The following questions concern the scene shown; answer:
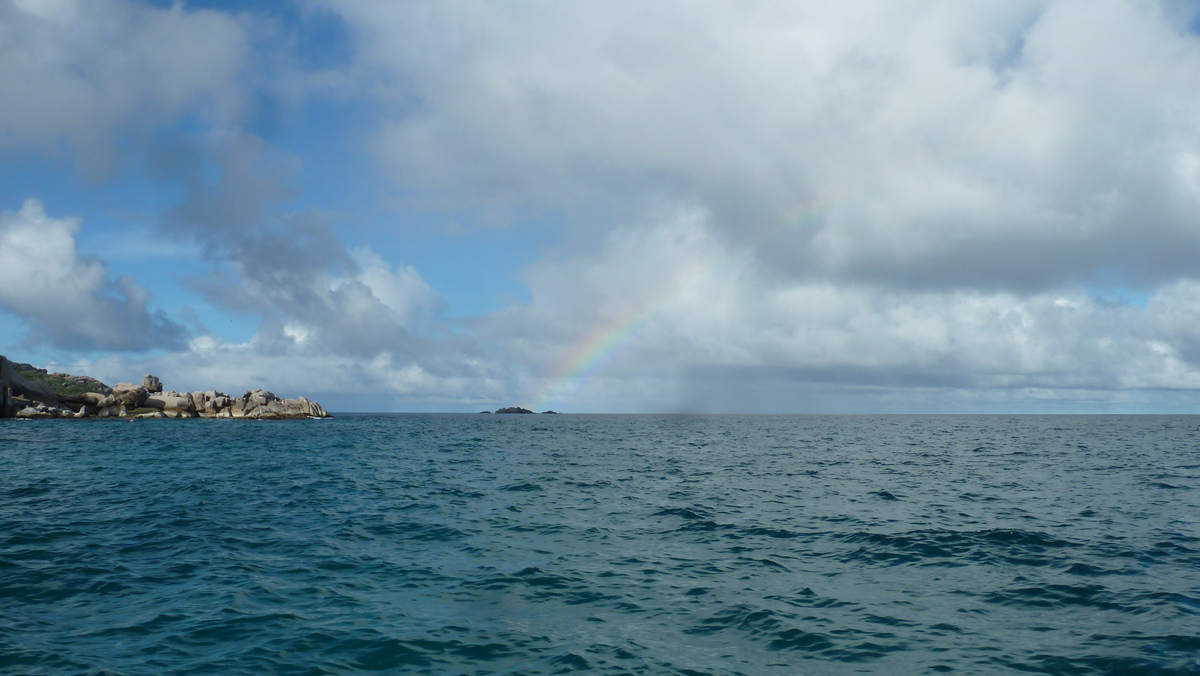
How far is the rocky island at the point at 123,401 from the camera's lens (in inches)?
4392

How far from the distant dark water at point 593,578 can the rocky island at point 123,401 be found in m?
105

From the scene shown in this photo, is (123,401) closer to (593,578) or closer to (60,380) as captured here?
(60,380)

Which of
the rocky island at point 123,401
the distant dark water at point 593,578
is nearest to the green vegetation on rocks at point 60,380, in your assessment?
the rocky island at point 123,401

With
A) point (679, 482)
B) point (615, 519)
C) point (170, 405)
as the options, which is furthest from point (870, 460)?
point (170, 405)

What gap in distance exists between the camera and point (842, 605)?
14703mm

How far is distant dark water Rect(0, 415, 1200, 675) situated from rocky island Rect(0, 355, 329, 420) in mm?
104959

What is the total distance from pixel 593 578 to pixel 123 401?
153549 mm

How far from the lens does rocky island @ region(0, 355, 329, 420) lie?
111562 mm

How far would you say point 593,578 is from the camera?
669 inches

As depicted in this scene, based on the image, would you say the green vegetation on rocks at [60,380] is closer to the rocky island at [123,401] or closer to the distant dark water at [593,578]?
the rocky island at [123,401]

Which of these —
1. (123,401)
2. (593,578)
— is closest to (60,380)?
(123,401)

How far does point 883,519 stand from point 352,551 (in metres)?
20.0

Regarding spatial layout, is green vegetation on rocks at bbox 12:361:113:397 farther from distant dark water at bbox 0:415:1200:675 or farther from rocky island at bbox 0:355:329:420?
distant dark water at bbox 0:415:1200:675

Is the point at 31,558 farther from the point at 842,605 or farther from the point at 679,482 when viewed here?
the point at 679,482
